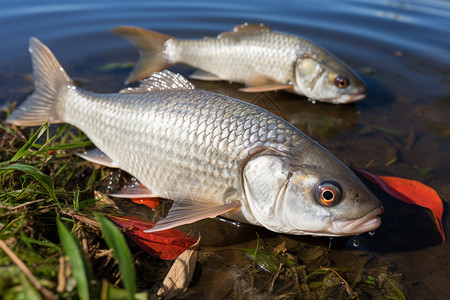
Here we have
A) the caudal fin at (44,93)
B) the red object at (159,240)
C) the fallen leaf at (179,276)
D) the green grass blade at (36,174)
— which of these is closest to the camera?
the fallen leaf at (179,276)

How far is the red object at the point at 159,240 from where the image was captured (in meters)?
2.57

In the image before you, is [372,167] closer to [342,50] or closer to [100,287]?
[100,287]

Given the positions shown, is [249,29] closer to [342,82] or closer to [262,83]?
[262,83]

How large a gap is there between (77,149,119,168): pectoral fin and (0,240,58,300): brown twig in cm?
157

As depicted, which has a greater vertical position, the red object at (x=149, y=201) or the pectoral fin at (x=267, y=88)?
the pectoral fin at (x=267, y=88)

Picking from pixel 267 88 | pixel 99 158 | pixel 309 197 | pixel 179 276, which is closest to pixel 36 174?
pixel 99 158

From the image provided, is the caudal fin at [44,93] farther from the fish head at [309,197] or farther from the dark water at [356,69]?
the fish head at [309,197]

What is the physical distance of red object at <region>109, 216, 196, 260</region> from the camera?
2.57m

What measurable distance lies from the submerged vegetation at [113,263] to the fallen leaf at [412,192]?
0.87 metres

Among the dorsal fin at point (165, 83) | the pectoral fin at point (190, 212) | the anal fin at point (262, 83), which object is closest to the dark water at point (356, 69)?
the anal fin at point (262, 83)

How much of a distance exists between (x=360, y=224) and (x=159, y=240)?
1.39 m

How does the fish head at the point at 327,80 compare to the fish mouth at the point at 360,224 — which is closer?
the fish mouth at the point at 360,224

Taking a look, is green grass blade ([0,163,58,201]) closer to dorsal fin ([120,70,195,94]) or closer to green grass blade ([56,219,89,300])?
green grass blade ([56,219,89,300])

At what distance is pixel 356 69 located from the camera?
6125 mm
